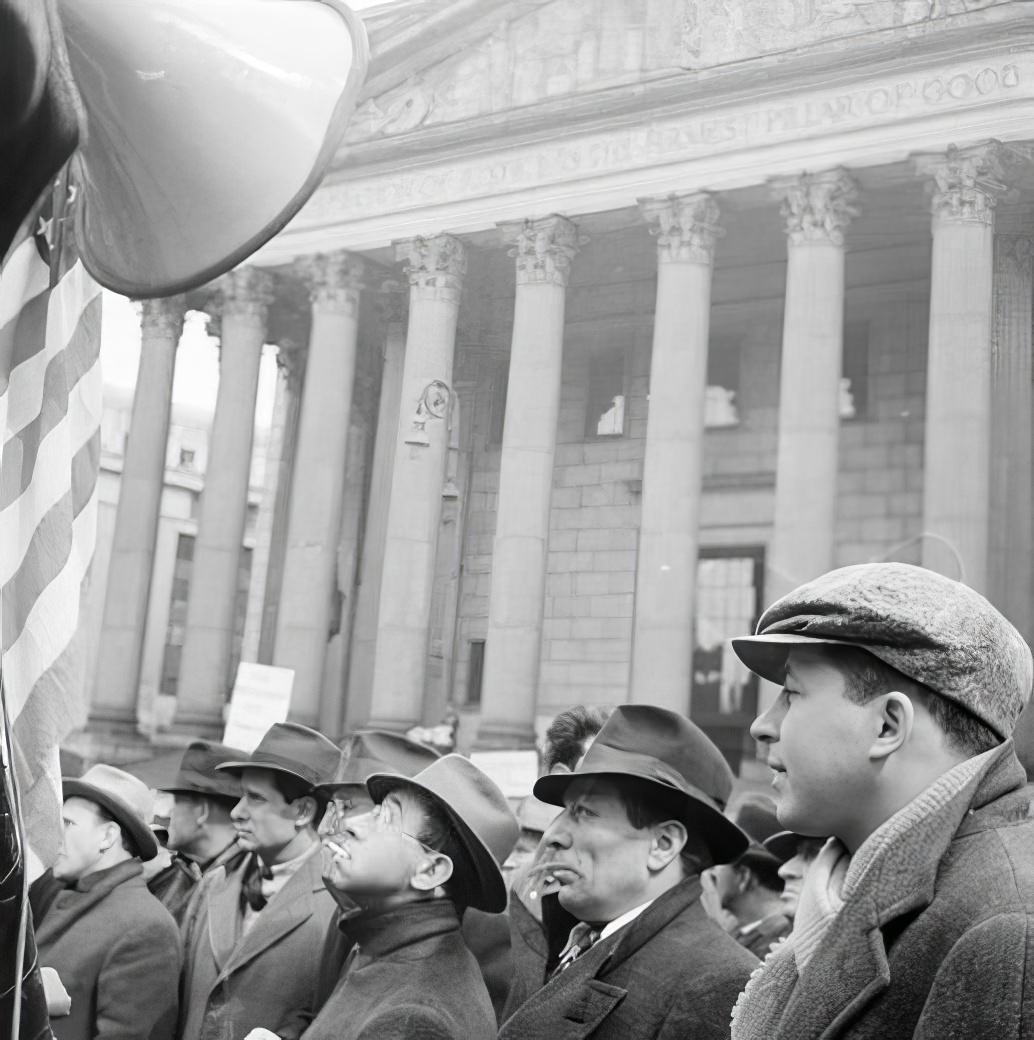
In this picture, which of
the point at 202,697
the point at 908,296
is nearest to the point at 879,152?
the point at 908,296

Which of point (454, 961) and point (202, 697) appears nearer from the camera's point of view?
point (454, 961)

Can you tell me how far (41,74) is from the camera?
1.77 metres

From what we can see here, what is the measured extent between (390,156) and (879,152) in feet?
33.0

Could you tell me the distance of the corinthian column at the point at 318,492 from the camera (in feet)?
93.0

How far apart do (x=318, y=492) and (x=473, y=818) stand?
23.9m

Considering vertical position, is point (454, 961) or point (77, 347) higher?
point (77, 347)

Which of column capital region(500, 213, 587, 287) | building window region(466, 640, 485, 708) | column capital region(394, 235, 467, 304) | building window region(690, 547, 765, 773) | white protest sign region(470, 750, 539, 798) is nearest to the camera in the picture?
white protest sign region(470, 750, 539, 798)

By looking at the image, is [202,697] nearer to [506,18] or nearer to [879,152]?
[506,18]

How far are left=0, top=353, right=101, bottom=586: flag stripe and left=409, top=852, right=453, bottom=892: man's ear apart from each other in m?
3.01

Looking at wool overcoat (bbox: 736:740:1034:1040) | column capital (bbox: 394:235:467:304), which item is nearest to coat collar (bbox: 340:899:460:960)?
wool overcoat (bbox: 736:740:1034:1040)

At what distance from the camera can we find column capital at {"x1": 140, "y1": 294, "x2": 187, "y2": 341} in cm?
3156

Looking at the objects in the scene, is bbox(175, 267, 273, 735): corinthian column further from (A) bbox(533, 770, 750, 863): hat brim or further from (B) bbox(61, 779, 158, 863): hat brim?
(A) bbox(533, 770, 750, 863): hat brim

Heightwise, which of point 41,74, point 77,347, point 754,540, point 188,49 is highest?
point 754,540

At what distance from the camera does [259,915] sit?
654 cm
